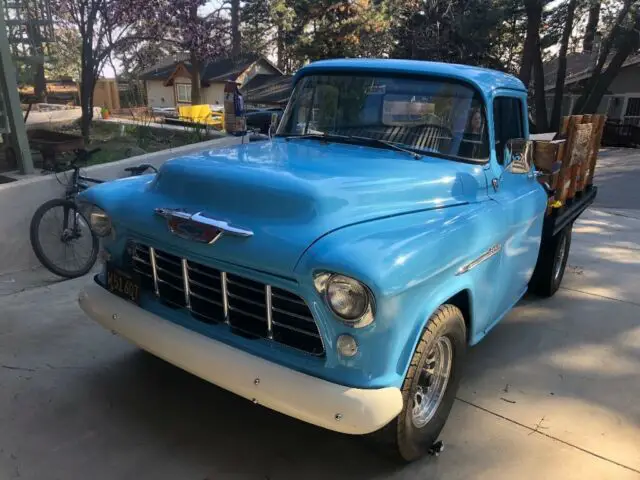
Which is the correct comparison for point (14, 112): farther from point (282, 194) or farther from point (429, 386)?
point (429, 386)

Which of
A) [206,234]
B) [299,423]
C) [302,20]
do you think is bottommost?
[299,423]

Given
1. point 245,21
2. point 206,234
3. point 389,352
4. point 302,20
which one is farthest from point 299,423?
point 245,21

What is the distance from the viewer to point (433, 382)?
9.33 ft

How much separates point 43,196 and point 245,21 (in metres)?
30.3

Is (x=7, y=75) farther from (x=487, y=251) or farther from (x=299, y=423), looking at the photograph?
(x=487, y=251)

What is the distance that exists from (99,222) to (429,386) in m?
2.01

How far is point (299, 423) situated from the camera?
300cm

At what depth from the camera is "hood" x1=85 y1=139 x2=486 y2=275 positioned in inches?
91.2

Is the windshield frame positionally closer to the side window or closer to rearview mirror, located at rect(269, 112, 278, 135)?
the side window

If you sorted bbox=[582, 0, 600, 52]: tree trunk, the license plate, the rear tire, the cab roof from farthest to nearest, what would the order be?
bbox=[582, 0, 600, 52]: tree trunk → the rear tire → the cab roof → the license plate

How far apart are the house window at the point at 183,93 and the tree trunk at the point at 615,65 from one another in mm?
31346

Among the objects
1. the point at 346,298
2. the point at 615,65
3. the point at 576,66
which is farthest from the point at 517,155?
the point at 576,66

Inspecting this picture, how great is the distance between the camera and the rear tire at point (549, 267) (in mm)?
4785

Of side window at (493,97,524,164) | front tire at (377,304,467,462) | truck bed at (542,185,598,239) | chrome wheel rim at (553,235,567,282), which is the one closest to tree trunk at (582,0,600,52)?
truck bed at (542,185,598,239)
